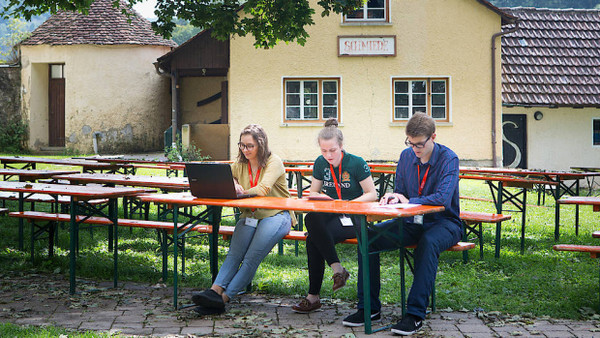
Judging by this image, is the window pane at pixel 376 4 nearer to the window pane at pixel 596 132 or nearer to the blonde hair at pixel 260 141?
the window pane at pixel 596 132

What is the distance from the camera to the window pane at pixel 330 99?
19.5 meters

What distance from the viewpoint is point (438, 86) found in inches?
774

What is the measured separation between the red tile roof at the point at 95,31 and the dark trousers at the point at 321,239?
1981 centimetres

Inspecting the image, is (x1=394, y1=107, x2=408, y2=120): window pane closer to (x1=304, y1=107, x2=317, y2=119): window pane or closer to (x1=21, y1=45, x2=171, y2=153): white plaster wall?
(x1=304, y1=107, x2=317, y2=119): window pane

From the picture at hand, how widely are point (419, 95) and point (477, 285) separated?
44.6ft

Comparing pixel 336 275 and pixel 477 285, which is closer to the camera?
pixel 336 275

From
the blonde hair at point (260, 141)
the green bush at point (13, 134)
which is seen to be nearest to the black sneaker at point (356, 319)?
the blonde hair at point (260, 141)

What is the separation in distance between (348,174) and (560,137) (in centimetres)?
1765

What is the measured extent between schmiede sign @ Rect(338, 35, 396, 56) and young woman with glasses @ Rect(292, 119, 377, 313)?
1344 centimetres

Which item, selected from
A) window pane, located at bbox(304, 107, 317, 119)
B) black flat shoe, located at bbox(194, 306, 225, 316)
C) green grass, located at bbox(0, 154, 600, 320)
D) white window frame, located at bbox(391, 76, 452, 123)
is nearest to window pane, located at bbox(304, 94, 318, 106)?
window pane, located at bbox(304, 107, 317, 119)

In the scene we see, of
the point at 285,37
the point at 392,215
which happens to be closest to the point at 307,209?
the point at 392,215

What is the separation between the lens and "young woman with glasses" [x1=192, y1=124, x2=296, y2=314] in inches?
219

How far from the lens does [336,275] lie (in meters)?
5.51

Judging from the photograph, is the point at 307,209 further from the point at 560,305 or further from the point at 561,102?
the point at 561,102
